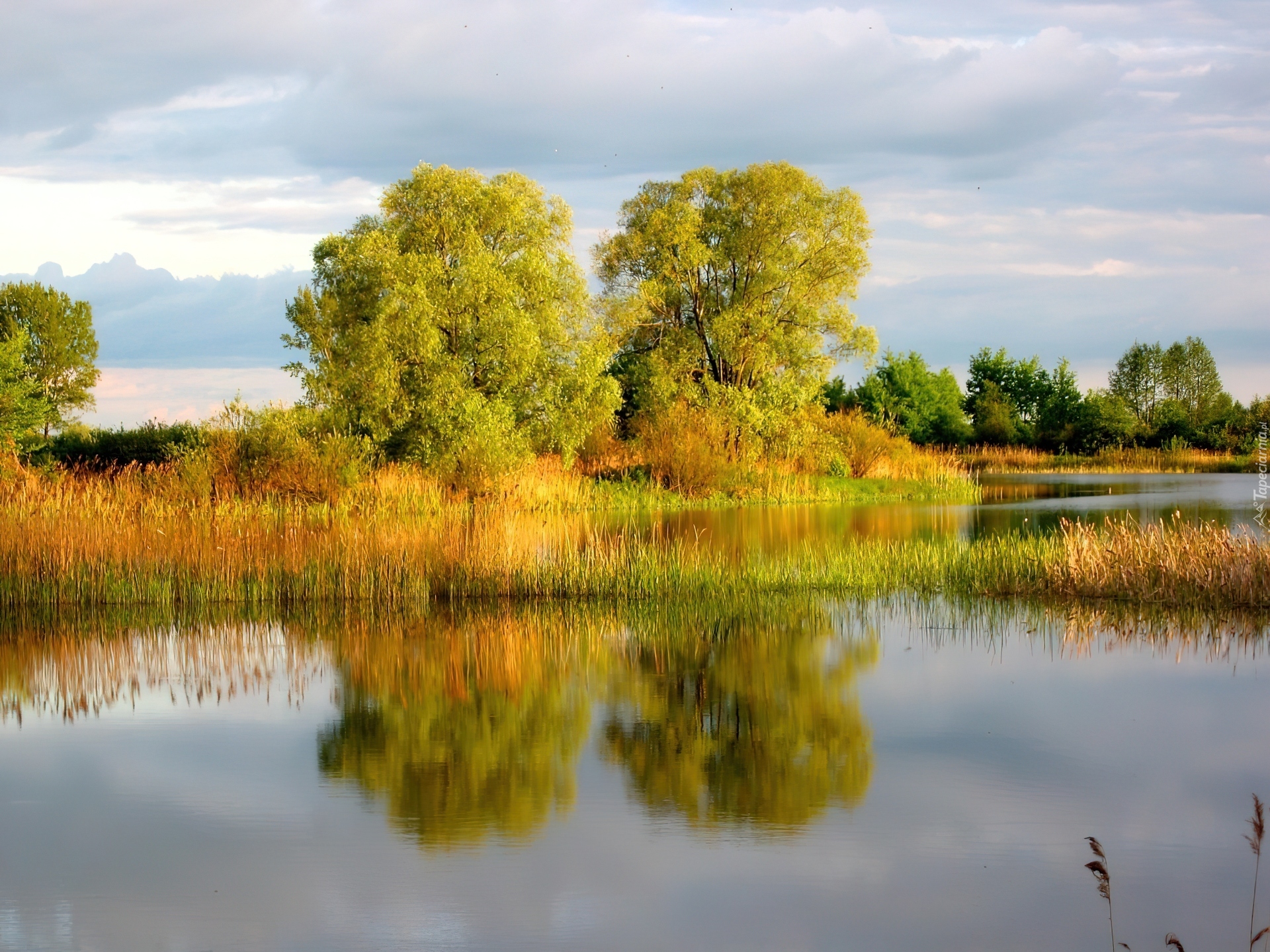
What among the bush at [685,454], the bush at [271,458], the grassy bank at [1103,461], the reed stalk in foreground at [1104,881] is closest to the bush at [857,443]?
the bush at [685,454]

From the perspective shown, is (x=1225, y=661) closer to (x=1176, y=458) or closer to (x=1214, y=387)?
(x=1176, y=458)

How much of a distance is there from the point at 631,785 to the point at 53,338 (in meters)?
54.4

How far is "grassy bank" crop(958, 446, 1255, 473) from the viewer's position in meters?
50.7

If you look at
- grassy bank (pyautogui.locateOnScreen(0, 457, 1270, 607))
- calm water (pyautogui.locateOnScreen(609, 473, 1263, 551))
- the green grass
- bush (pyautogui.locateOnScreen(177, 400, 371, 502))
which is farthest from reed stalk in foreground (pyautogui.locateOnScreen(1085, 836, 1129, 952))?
the green grass

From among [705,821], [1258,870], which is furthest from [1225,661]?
[705,821]

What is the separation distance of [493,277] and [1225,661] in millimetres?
21883

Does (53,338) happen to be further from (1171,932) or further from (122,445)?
(1171,932)

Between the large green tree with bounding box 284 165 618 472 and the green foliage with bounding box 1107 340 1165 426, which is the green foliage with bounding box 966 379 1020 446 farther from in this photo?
the large green tree with bounding box 284 165 618 472

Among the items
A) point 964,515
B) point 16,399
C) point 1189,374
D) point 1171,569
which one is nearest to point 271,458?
point 16,399

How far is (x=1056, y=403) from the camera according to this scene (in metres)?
58.6

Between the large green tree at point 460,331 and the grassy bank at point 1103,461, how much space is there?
25.2 metres

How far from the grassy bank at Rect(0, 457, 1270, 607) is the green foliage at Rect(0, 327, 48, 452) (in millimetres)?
21286

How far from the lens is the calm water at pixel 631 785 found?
5574 mm

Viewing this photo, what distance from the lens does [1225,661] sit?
11000mm
